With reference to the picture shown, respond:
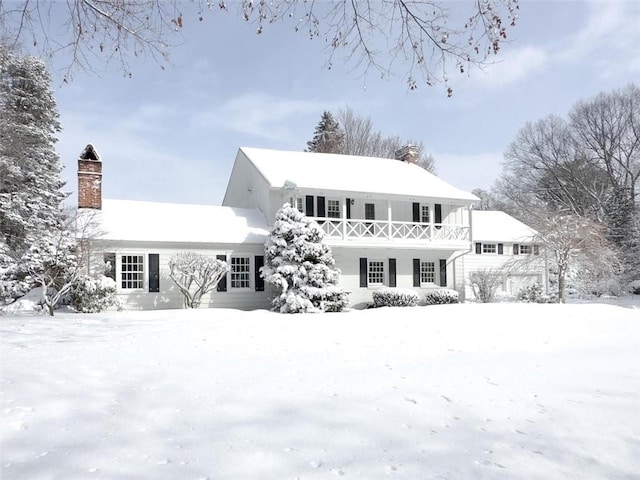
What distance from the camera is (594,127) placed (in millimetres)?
37562

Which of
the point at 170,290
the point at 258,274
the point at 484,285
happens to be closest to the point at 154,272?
the point at 170,290

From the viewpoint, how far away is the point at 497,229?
1196 inches

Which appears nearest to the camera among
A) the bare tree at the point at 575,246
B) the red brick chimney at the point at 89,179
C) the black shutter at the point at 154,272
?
the black shutter at the point at 154,272

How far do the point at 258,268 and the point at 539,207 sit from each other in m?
27.5

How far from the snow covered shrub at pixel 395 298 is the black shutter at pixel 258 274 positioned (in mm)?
4834

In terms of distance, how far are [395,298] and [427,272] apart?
11.4 ft

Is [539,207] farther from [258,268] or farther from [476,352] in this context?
[476,352]

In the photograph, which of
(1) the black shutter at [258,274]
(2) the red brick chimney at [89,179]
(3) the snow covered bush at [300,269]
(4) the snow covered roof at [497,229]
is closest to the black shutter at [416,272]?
(3) the snow covered bush at [300,269]

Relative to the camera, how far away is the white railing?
67.3ft

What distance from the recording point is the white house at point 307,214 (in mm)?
18016

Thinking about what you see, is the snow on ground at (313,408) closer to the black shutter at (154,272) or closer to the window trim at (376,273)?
the black shutter at (154,272)

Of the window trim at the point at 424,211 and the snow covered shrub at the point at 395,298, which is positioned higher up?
the window trim at the point at 424,211

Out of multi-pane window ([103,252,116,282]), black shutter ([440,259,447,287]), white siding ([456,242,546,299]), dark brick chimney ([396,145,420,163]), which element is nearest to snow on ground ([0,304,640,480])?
multi-pane window ([103,252,116,282])

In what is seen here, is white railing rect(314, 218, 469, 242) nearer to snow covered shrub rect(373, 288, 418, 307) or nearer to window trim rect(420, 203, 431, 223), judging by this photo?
window trim rect(420, 203, 431, 223)
